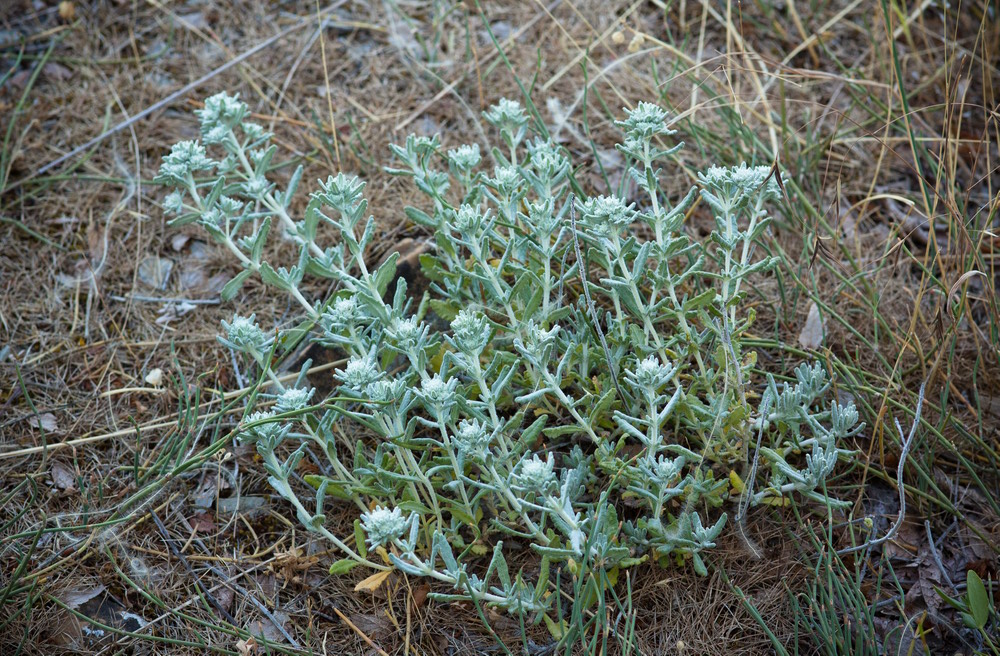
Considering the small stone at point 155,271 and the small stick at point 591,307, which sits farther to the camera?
the small stone at point 155,271

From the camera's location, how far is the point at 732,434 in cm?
219

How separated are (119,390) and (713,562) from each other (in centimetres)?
210

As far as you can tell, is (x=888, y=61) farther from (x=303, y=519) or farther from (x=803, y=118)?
(x=303, y=519)

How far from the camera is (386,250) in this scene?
298 centimetres

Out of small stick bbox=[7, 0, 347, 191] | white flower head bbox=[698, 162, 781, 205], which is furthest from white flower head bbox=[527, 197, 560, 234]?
small stick bbox=[7, 0, 347, 191]

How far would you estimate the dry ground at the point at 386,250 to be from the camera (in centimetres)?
222

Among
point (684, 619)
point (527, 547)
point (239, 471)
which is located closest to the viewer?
point (684, 619)

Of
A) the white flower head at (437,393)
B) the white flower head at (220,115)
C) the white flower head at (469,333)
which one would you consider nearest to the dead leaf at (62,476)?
the white flower head at (220,115)

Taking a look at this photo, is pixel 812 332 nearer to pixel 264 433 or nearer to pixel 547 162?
pixel 547 162

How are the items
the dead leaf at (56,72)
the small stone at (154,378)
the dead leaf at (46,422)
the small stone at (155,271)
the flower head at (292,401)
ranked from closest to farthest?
the flower head at (292,401) < the dead leaf at (46,422) < the small stone at (154,378) < the small stone at (155,271) < the dead leaf at (56,72)

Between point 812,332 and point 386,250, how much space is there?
1.59 meters

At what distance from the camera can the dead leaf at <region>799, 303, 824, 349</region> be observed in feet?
8.54

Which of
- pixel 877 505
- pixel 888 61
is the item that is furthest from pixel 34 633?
pixel 888 61

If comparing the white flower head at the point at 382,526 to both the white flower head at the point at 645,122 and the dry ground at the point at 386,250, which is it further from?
the white flower head at the point at 645,122
